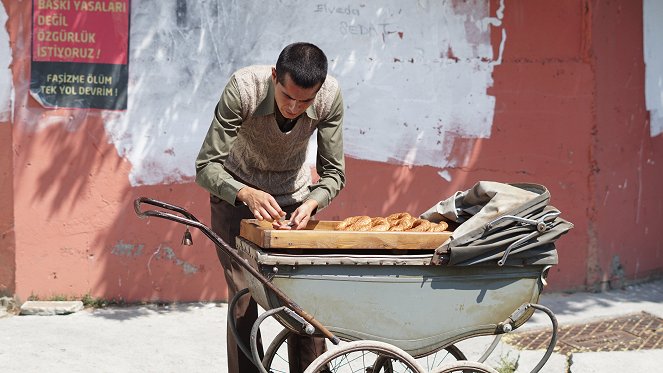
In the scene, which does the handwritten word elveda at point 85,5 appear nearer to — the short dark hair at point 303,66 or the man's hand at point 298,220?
the short dark hair at point 303,66

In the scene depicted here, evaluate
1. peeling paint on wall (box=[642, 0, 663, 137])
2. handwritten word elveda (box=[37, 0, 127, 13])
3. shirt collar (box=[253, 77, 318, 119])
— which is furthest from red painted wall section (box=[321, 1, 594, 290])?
shirt collar (box=[253, 77, 318, 119])

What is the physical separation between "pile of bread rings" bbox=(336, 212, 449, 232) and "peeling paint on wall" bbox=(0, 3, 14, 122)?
3.64m

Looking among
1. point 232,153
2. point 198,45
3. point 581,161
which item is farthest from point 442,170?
point 232,153

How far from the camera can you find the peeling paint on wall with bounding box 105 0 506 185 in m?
6.55

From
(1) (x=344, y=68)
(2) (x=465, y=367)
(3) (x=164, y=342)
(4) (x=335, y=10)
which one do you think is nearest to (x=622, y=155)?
(1) (x=344, y=68)

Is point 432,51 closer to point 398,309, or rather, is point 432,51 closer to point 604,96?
point 604,96

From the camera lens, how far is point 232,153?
164 inches

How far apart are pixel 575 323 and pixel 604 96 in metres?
2.05

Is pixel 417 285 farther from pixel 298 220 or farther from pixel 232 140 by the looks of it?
pixel 232 140

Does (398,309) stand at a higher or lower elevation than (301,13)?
lower

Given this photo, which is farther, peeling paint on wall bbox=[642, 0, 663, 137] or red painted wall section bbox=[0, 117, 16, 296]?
peeling paint on wall bbox=[642, 0, 663, 137]

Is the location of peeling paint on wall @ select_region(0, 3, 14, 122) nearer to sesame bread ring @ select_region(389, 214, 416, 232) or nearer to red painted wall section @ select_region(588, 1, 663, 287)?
sesame bread ring @ select_region(389, 214, 416, 232)

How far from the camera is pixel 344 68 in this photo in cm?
675

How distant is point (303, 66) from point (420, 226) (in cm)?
86
